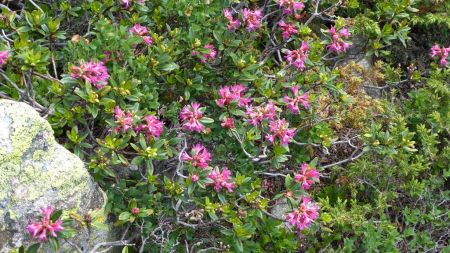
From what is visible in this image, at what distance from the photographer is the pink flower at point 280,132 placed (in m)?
2.86

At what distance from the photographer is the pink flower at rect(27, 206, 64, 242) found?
2.09m

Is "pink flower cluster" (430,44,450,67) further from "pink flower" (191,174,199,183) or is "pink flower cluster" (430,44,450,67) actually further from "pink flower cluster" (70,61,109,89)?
"pink flower cluster" (70,61,109,89)

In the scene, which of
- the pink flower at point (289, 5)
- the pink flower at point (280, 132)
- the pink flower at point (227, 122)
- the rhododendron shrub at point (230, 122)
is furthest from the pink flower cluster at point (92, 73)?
the pink flower at point (289, 5)

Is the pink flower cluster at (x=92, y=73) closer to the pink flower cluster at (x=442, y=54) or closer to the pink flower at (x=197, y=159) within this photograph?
the pink flower at (x=197, y=159)

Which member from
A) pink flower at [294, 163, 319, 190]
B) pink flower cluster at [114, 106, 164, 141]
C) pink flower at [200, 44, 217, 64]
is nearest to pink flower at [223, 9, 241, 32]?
pink flower at [200, 44, 217, 64]

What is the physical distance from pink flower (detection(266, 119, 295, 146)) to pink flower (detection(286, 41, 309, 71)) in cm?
54

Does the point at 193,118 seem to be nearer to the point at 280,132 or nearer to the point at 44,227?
the point at 280,132

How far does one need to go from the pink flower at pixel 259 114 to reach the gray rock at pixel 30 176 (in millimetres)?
886

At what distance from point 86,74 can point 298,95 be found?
1.23 m

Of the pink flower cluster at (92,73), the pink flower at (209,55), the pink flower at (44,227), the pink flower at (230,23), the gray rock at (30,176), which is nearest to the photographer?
the pink flower at (44,227)

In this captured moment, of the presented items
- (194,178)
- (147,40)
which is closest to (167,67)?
(147,40)

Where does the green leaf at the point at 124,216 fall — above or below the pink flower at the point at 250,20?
below

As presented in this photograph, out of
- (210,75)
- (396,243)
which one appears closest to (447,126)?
(396,243)

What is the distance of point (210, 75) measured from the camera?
10.6 ft
